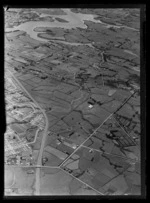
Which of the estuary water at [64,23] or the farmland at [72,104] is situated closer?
the farmland at [72,104]

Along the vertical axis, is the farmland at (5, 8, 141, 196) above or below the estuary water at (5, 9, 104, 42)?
below

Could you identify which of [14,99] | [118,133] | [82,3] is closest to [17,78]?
[14,99]

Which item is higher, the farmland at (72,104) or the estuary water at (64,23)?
the estuary water at (64,23)

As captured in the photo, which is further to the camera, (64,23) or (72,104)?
(64,23)

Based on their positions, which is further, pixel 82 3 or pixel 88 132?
pixel 88 132

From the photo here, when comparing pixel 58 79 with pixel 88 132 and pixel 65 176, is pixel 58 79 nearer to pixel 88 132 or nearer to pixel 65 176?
pixel 88 132

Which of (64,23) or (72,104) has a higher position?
(64,23)

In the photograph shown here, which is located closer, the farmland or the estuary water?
the farmland

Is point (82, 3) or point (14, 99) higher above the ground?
point (82, 3)

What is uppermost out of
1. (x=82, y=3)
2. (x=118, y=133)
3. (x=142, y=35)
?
(x=82, y=3)

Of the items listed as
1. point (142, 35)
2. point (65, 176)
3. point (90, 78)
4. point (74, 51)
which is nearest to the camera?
point (142, 35)
